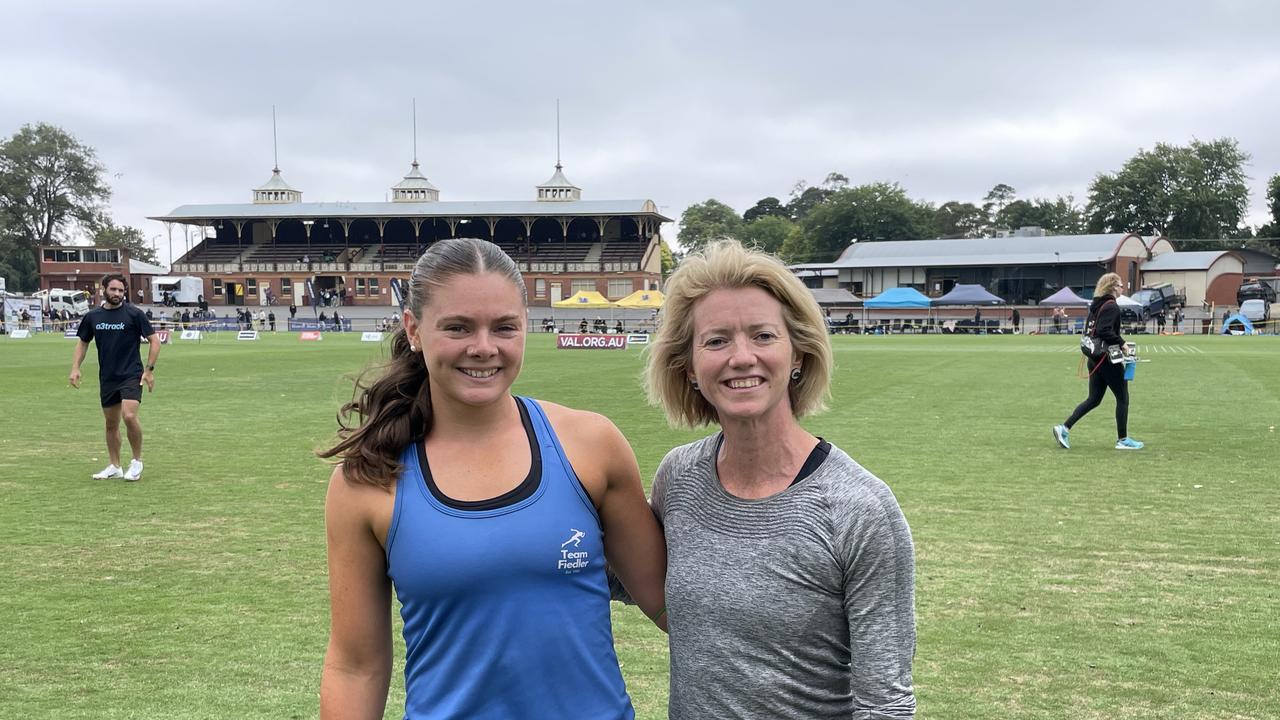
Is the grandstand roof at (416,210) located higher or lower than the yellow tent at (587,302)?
higher

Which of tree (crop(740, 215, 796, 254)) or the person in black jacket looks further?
tree (crop(740, 215, 796, 254))

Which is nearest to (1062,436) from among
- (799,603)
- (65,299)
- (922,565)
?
(922,565)

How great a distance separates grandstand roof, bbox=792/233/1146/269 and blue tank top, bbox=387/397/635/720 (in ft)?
243

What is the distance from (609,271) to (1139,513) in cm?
7082

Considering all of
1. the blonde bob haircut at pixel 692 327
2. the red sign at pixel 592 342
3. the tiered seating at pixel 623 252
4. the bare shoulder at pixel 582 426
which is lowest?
the red sign at pixel 592 342

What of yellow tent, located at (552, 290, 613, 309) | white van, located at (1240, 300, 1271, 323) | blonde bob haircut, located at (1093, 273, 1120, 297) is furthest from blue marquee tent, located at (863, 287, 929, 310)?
blonde bob haircut, located at (1093, 273, 1120, 297)

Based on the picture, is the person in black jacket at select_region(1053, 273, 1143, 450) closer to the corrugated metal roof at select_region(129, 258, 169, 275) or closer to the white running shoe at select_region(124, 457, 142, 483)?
the white running shoe at select_region(124, 457, 142, 483)

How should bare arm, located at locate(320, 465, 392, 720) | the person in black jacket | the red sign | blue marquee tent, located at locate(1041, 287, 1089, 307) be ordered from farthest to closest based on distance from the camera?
blue marquee tent, located at locate(1041, 287, 1089, 307)
the red sign
the person in black jacket
bare arm, located at locate(320, 465, 392, 720)

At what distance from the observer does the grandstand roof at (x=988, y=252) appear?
71.8m

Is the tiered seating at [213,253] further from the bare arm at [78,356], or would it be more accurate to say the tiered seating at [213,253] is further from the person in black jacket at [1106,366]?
the person in black jacket at [1106,366]

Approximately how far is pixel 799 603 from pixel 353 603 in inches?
40.3

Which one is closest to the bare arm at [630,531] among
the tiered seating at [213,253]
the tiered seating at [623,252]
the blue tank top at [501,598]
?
the blue tank top at [501,598]

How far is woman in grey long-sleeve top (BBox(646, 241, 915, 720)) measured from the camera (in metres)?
2.11

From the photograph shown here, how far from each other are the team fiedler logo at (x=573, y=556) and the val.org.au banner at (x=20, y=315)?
67.5 metres
